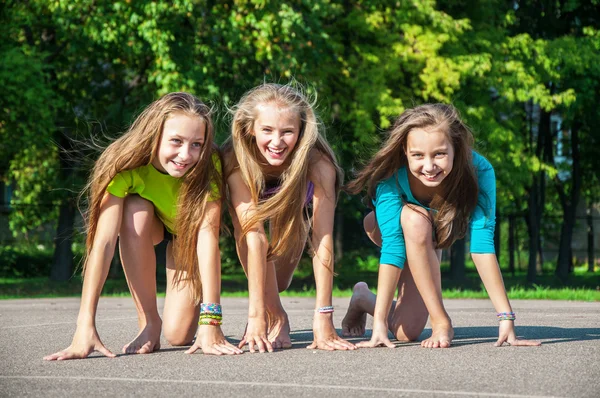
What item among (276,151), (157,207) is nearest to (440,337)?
(276,151)

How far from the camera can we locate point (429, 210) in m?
5.50

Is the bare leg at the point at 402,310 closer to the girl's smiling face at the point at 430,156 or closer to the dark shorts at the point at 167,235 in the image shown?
the girl's smiling face at the point at 430,156

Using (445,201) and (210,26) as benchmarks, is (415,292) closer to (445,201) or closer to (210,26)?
(445,201)

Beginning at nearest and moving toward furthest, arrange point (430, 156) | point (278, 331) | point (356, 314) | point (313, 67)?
point (430, 156) → point (278, 331) → point (356, 314) → point (313, 67)

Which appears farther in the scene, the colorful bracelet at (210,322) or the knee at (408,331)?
the knee at (408,331)

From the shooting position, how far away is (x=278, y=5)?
1717 cm

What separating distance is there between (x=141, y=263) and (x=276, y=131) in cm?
107

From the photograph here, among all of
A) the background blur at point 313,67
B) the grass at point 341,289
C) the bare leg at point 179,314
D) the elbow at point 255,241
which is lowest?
the grass at point 341,289

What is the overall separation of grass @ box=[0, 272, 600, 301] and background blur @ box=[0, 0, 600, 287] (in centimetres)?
77

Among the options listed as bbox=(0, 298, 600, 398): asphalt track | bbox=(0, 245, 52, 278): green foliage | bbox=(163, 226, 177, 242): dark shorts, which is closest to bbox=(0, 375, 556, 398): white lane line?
bbox=(0, 298, 600, 398): asphalt track

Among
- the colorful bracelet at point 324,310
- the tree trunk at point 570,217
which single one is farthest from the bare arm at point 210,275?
the tree trunk at point 570,217

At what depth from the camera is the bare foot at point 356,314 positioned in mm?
6059

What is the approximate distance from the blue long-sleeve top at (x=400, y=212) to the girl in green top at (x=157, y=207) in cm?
98

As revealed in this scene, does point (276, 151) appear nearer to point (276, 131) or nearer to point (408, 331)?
point (276, 131)
